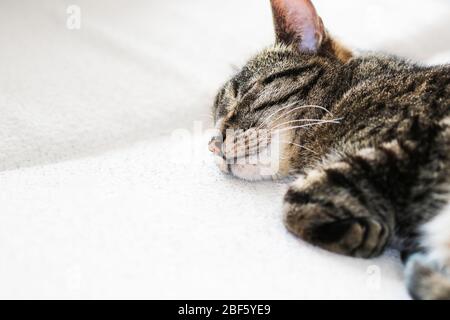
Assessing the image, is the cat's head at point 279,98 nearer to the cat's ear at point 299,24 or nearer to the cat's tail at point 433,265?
the cat's ear at point 299,24

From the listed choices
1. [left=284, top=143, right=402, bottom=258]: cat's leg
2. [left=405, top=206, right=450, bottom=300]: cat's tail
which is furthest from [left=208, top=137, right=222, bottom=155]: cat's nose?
[left=405, top=206, right=450, bottom=300]: cat's tail

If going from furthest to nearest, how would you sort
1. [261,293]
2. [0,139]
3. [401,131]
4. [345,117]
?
1. [0,139]
2. [345,117]
3. [401,131]
4. [261,293]

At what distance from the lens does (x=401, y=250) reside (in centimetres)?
97

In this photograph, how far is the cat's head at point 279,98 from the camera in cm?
123

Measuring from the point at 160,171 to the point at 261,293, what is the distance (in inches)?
22.9

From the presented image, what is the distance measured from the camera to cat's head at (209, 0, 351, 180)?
4.05 ft

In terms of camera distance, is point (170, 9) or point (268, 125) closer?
point (268, 125)

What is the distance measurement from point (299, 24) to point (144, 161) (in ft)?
1.90

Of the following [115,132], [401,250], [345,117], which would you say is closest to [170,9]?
[115,132]

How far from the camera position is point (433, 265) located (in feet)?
2.92

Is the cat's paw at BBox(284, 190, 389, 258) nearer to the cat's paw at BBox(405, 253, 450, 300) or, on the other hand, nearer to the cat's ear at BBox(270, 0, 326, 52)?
the cat's paw at BBox(405, 253, 450, 300)

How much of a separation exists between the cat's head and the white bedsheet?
0.07m

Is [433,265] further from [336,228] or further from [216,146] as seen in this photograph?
[216,146]

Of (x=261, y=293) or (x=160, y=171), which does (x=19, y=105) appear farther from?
(x=261, y=293)
